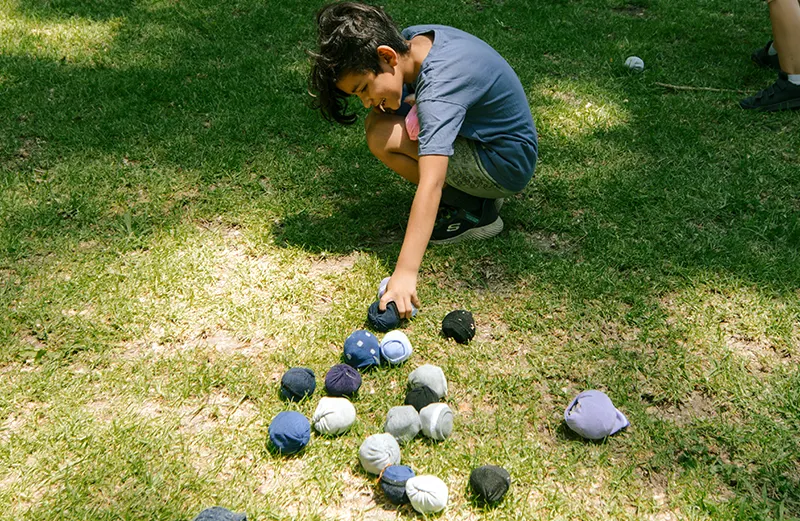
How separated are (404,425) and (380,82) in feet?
4.56

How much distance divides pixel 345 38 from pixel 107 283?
57.2 inches

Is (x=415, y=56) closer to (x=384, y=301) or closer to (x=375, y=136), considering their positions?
(x=375, y=136)

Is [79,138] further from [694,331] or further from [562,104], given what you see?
[694,331]

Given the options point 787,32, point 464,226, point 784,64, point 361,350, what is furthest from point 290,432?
point 787,32

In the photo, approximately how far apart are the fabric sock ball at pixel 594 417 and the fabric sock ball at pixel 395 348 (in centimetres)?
62

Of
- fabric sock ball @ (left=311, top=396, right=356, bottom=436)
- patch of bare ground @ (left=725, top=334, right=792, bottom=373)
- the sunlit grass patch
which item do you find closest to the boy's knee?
fabric sock ball @ (left=311, top=396, right=356, bottom=436)

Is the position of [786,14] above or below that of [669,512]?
above

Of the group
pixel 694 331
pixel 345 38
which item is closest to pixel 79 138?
pixel 345 38

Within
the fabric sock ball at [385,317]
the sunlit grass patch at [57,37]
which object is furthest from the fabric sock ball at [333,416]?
the sunlit grass patch at [57,37]

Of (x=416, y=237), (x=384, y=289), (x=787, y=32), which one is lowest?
(x=384, y=289)

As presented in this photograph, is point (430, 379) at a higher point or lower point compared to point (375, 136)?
lower

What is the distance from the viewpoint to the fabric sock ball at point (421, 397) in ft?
7.52

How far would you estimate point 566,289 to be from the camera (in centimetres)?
286

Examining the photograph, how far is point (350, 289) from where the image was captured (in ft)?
9.52
